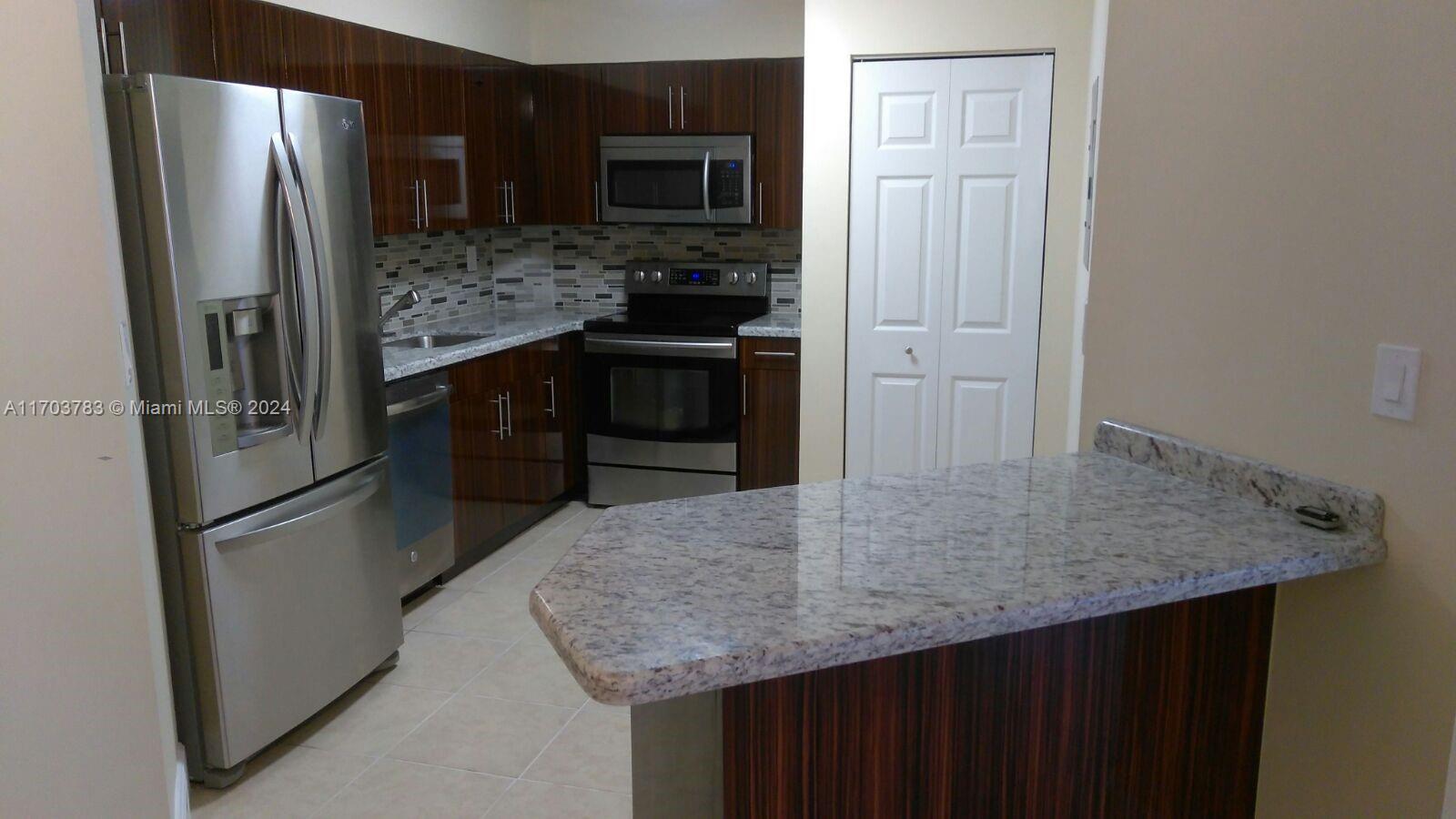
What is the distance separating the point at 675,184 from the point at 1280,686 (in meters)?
3.61

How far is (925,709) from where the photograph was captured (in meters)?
1.44

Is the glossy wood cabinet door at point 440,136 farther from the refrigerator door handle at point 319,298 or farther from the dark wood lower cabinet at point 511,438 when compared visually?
the refrigerator door handle at point 319,298

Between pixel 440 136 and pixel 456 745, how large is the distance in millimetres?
2468

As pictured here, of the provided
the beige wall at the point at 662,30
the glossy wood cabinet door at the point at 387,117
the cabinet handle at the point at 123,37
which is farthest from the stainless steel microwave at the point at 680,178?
the cabinet handle at the point at 123,37

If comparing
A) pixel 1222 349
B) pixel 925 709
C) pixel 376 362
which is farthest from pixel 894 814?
pixel 376 362

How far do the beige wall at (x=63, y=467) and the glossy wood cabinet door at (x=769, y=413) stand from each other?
2.82 meters

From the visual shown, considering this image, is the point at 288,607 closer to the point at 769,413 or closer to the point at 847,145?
the point at 769,413

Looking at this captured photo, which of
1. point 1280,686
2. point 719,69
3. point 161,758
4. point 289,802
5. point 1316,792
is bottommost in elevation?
point 289,802

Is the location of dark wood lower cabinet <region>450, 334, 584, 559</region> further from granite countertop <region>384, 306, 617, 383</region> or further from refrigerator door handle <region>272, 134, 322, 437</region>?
refrigerator door handle <region>272, 134, 322, 437</region>

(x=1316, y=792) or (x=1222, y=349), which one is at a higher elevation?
(x=1222, y=349)

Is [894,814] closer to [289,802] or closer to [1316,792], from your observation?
[1316,792]

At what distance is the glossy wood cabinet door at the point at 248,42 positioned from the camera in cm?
299

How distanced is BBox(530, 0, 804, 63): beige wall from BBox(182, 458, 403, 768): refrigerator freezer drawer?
8.58ft

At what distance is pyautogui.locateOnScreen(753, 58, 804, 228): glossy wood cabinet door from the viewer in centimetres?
461
